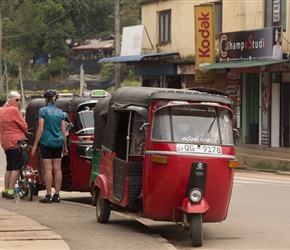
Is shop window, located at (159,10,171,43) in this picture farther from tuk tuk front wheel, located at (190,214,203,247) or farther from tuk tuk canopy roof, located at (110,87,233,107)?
tuk tuk front wheel, located at (190,214,203,247)

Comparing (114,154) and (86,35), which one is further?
(86,35)

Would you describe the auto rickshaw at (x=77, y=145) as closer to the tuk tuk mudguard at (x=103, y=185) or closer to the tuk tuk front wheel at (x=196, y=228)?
the tuk tuk mudguard at (x=103, y=185)

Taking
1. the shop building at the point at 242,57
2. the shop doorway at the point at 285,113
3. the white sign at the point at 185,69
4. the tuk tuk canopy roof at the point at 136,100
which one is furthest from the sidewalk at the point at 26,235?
the white sign at the point at 185,69

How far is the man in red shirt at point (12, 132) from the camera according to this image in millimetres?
14516

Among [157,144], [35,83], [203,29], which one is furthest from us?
[35,83]

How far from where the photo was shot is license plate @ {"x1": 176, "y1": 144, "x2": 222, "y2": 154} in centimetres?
1037

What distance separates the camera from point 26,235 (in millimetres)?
10344

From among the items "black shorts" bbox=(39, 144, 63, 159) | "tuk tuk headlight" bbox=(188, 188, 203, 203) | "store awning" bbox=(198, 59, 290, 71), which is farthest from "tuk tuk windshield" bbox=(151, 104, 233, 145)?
"store awning" bbox=(198, 59, 290, 71)

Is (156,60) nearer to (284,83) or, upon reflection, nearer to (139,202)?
(284,83)

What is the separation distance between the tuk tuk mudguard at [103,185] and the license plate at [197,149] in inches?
72.5

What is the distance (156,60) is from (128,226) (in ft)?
81.5

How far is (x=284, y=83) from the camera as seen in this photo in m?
28.5

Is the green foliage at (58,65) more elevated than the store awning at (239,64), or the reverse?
the green foliage at (58,65)

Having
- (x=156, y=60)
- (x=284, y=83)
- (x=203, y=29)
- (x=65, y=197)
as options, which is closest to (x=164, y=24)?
(x=156, y=60)
